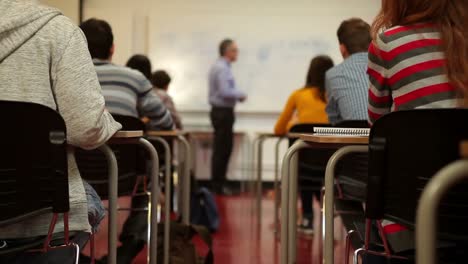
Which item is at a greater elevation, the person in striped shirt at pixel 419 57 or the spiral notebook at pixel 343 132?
Answer: the person in striped shirt at pixel 419 57

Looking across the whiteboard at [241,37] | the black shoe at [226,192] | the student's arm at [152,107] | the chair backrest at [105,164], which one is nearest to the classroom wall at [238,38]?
the whiteboard at [241,37]

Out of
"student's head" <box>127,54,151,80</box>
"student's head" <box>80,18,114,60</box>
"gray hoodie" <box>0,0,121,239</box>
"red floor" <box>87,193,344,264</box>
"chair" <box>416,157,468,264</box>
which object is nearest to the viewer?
"chair" <box>416,157,468,264</box>

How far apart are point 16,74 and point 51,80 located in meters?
0.09

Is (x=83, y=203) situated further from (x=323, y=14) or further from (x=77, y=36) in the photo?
(x=323, y=14)

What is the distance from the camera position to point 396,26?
54.7 inches

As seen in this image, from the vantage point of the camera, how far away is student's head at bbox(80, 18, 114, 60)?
8.50 ft

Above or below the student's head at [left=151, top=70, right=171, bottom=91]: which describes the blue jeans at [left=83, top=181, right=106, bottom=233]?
below

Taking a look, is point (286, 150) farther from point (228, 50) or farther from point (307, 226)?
point (228, 50)

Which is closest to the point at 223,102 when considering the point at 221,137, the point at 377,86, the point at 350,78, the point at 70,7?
the point at 221,137

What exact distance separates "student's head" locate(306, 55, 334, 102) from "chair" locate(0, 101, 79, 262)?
249cm

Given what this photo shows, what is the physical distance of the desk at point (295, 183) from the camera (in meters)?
1.46

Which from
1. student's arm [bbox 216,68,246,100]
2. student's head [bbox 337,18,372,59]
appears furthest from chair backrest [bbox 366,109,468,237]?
student's arm [bbox 216,68,246,100]

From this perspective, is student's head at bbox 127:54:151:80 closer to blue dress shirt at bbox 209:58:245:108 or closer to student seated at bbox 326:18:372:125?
student seated at bbox 326:18:372:125

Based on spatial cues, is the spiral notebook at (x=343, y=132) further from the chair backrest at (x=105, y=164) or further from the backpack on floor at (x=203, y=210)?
the backpack on floor at (x=203, y=210)
